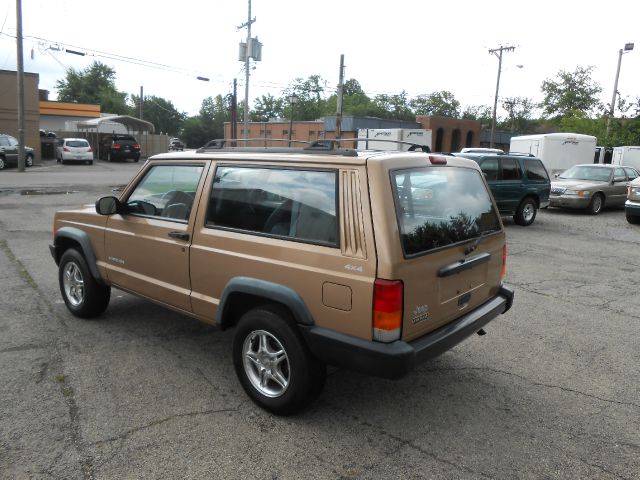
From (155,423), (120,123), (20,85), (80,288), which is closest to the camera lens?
(155,423)

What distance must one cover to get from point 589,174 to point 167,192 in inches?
610

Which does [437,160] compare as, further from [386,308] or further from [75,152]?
[75,152]

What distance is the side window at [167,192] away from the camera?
405cm

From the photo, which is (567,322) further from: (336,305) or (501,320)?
(336,305)

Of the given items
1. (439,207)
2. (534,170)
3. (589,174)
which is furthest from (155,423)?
(589,174)

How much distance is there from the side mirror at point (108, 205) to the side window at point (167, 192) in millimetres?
110

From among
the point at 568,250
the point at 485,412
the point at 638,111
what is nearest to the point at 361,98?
the point at 638,111

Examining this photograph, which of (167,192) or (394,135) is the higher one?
(394,135)

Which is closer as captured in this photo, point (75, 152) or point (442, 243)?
point (442, 243)

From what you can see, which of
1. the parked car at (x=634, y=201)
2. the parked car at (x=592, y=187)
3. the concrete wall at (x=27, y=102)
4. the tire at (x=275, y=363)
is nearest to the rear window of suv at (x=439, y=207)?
the tire at (x=275, y=363)

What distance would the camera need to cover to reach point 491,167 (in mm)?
12328

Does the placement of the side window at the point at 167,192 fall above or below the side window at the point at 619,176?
below

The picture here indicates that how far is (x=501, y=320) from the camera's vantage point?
5.47m

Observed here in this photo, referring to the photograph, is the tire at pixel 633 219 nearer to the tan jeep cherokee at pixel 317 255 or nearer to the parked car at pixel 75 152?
the tan jeep cherokee at pixel 317 255
